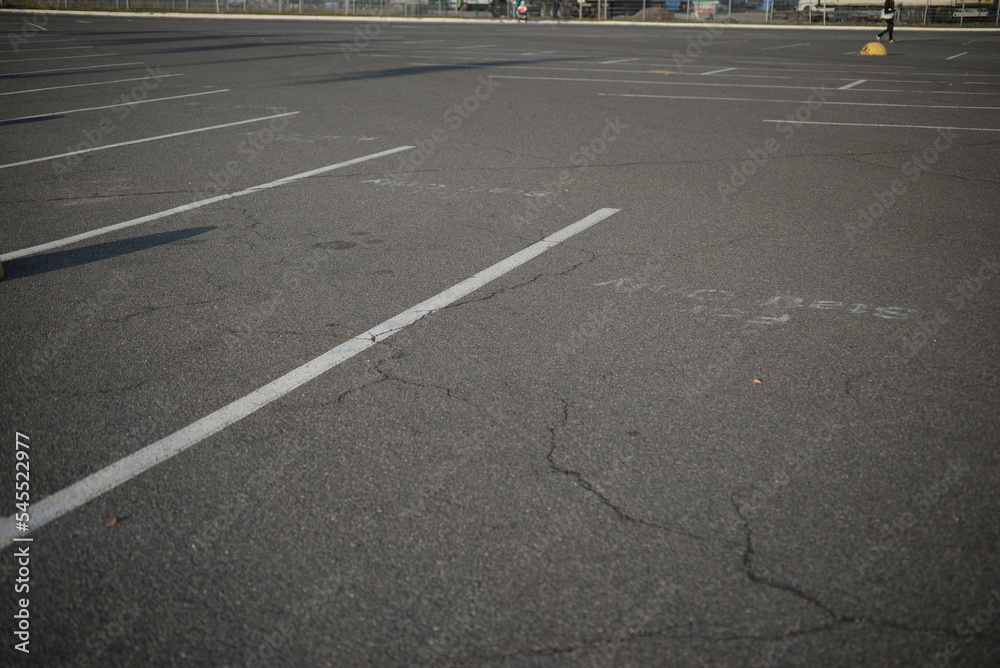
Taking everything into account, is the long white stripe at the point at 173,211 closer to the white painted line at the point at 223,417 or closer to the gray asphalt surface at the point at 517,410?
the gray asphalt surface at the point at 517,410

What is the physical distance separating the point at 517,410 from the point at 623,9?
57.7 metres

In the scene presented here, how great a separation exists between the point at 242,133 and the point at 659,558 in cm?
989

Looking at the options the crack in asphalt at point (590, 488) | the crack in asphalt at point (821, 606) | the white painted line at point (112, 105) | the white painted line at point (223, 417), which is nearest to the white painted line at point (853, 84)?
the white painted line at point (112, 105)

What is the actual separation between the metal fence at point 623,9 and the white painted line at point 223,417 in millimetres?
47059

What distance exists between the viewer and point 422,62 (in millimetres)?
21828

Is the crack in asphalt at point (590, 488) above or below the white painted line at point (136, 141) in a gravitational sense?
below

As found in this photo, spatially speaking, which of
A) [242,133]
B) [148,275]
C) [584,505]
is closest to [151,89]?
[242,133]

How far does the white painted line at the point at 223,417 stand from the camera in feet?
A: 10.8

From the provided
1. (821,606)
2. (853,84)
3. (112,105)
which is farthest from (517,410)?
(853,84)

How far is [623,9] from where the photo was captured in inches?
2226

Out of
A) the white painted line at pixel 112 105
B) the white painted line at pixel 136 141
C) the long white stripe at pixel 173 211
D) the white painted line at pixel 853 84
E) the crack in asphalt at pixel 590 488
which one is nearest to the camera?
the crack in asphalt at pixel 590 488

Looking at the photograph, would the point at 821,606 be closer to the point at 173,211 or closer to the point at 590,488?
the point at 590,488

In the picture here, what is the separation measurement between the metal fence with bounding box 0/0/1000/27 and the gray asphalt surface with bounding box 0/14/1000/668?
1680 inches

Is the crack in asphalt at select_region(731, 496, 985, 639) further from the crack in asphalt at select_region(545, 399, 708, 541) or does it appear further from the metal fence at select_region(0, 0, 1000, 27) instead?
the metal fence at select_region(0, 0, 1000, 27)
